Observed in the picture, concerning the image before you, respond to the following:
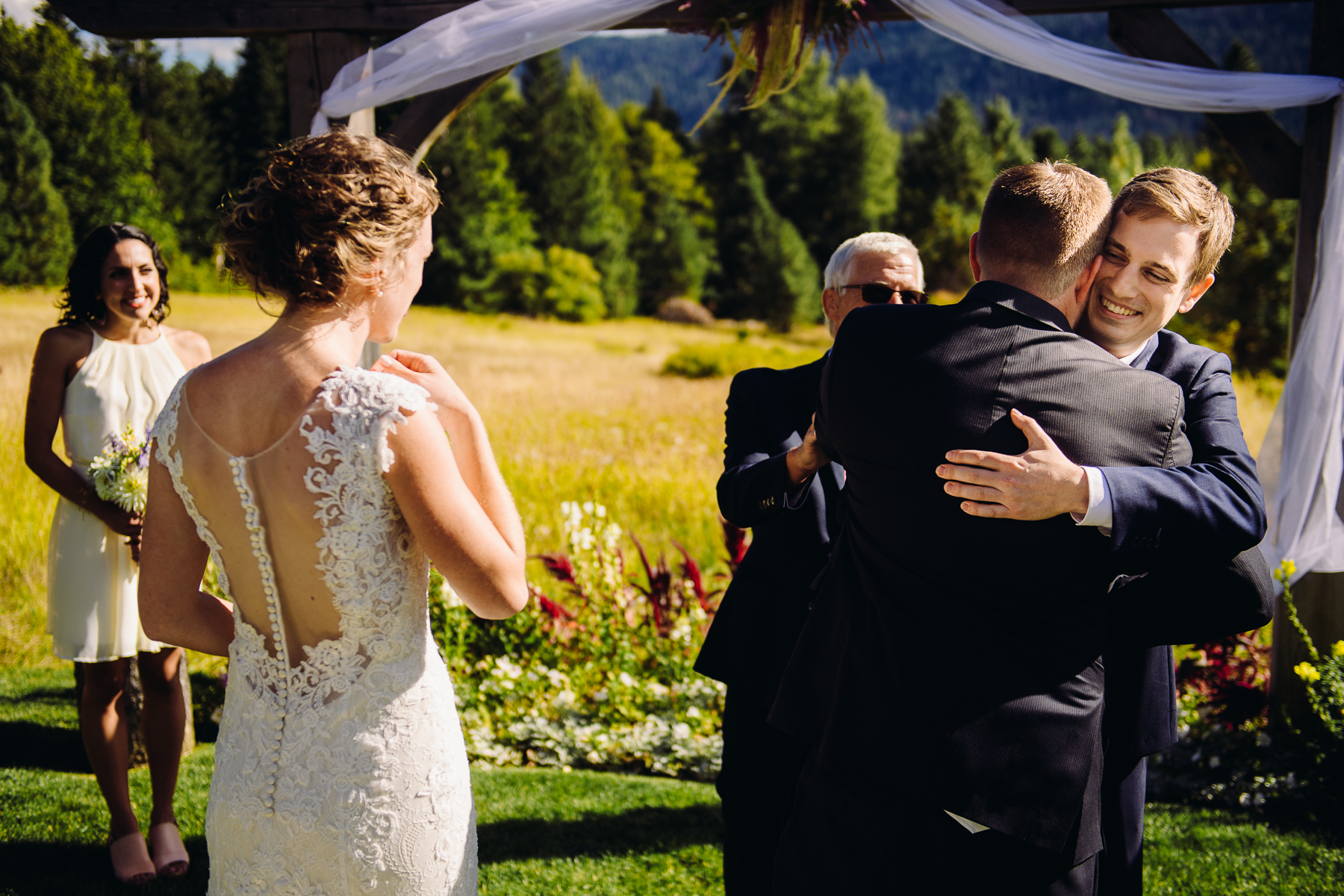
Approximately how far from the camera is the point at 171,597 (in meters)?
1.61

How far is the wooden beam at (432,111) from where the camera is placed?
3812mm

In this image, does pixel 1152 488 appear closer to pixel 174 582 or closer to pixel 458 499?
pixel 458 499

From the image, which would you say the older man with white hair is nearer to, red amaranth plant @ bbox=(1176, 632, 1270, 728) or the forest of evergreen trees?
red amaranth plant @ bbox=(1176, 632, 1270, 728)

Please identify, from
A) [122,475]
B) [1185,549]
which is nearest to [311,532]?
[1185,549]

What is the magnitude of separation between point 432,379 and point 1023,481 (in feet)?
3.13

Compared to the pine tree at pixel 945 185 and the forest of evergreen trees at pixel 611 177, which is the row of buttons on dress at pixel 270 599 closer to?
the forest of evergreen trees at pixel 611 177

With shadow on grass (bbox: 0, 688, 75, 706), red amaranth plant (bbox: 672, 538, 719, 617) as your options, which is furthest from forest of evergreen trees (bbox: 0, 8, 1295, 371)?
red amaranth plant (bbox: 672, 538, 719, 617)

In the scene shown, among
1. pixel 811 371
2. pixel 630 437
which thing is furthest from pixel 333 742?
pixel 630 437

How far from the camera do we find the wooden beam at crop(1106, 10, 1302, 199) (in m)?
3.56

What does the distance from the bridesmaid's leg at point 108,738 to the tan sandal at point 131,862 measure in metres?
0.03

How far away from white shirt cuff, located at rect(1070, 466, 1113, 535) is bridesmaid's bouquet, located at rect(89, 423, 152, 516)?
2.81 m

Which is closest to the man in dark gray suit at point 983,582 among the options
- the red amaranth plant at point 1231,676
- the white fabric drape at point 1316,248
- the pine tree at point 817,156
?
the white fabric drape at point 1316,248

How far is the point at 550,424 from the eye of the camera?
1224 centimetres

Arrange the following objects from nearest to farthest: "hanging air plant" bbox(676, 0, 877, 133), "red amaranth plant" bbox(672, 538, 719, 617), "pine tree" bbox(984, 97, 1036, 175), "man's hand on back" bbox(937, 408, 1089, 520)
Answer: "man's hand on back" bbox(937, 408, 1089, 520) < "hanging air plant" bbox(676, 0, 877, 133) < "red amaranth plant" bbox(672, 538, 719, 617) < "pine tree" bbox(984, 97, 1036, 175)
